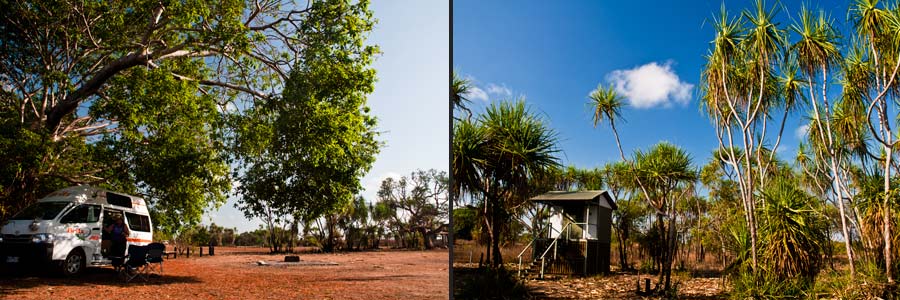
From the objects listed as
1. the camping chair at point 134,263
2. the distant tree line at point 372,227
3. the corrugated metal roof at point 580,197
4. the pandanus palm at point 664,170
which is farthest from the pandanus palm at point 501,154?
the camping chair at point 134,263

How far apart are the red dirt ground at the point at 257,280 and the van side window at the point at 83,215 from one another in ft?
1.22

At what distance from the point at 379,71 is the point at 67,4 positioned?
270cm

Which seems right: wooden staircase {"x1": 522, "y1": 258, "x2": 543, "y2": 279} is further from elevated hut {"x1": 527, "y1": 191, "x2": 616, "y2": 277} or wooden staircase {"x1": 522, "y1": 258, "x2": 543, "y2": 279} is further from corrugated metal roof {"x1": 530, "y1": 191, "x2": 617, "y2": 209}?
corrugated metal roof {"x1": 530, "y1": 191, "x2": 617, "y2": 209}

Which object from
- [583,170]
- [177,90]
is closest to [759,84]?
[583,170]

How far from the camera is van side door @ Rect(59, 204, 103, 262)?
14.8 feet

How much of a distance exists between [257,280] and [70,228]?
4.96 ft

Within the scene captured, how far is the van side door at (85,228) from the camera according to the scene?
4500 millimetres

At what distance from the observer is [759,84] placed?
5309mm

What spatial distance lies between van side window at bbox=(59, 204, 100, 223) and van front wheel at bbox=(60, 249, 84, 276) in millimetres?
231

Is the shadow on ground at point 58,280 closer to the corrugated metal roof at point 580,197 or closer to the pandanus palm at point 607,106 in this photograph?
the corrugated metal roof at point 580,197

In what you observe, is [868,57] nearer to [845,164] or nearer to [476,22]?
[845,164]

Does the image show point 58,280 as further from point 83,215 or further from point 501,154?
point 501,154

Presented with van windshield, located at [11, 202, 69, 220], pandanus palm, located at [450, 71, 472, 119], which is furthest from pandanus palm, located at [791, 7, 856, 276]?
van windshield, located at [11, 202, 69, 220]

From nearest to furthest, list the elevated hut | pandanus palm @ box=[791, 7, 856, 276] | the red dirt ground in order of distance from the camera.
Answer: the red dirt ground < pandanus palm @ box=[791, 7, 856, 276] < the elevated hut
